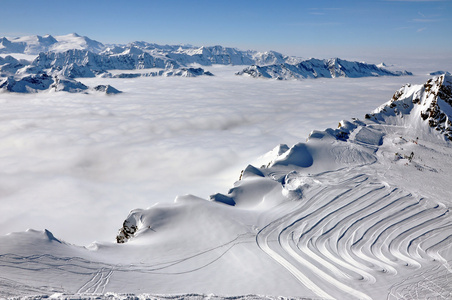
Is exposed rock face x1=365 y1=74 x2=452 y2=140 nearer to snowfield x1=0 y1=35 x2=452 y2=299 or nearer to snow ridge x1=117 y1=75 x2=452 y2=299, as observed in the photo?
snowfield x1=0 y1=35 x2=452 y2=299

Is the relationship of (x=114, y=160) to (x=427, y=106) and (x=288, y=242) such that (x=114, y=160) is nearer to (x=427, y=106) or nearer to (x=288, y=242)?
(x=288, y=242)

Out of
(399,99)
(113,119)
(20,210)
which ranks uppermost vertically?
(399,99)

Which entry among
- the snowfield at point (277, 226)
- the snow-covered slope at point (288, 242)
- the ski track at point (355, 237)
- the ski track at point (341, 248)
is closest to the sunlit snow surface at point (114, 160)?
the snowfield at point (277, 226)

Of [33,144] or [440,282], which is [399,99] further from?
[33,144]

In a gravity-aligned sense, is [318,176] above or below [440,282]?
above

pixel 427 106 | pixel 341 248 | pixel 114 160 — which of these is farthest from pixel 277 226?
pixel 114 160

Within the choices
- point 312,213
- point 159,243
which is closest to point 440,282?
point 312,213

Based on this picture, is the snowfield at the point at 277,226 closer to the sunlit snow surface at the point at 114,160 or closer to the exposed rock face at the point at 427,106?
the exposed rock face at the point at 427,106
